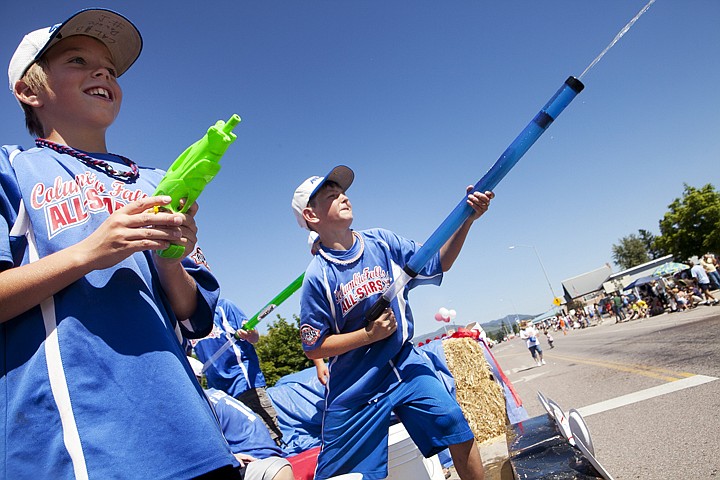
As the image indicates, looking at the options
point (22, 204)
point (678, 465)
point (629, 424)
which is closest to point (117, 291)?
point (22, 204)

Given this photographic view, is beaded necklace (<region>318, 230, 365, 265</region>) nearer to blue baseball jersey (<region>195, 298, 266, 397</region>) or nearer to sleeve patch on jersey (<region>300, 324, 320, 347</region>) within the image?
sleeve patch on jersey (<region>300, 324, 320, 347</region>)

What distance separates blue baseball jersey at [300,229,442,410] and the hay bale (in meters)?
3.49

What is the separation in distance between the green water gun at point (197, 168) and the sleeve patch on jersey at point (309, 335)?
1.64 metres

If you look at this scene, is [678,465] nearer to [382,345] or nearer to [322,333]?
[382,345]

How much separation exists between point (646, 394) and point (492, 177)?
14.8 ft

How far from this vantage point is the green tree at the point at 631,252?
280 feet

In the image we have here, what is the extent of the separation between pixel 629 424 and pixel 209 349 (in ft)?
15.2

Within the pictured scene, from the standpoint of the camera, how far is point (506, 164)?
231cm

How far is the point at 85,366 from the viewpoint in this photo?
110 cm

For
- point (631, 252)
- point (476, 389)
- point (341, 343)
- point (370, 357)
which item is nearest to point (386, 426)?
point (370, 357)

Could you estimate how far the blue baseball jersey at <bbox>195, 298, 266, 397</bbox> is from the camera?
5.29 meters

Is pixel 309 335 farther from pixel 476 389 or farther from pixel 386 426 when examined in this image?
pixel 476 389

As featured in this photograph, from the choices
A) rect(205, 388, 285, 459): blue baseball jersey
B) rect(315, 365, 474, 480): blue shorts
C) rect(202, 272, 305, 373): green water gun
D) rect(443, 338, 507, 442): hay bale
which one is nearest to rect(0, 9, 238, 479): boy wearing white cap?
rect(205, 388, 285, 459): blue baseball jersey

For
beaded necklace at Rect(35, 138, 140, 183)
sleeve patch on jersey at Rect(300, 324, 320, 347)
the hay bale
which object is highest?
beaded necklace at Rect(35, 138, 140, 183)
